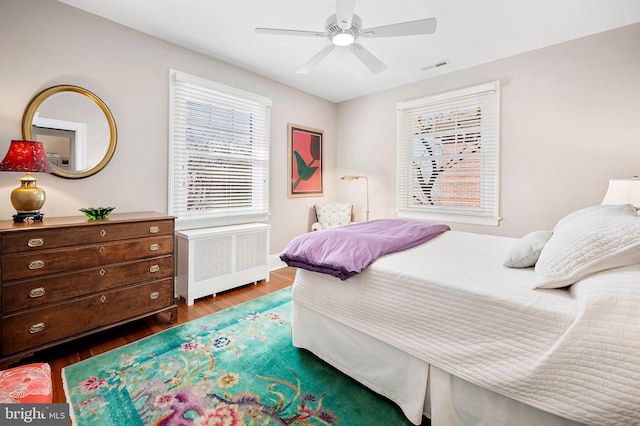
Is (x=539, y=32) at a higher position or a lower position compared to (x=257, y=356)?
higher

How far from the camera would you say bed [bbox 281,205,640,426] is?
95cm

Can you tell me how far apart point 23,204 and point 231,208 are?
190cm

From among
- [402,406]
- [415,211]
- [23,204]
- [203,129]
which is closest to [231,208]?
[203,129]

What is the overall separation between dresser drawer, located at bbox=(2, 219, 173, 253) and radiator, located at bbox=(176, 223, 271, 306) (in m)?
0.54

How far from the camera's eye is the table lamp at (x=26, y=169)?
6.25 feet

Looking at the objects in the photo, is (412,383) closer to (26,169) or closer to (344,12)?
(344,12)

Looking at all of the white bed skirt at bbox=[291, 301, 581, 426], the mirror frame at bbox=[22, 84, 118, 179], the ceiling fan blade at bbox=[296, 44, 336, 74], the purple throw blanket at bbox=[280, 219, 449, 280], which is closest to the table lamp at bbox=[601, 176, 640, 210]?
the purple throw blanket at bbox=[280, 219, 449, 280]

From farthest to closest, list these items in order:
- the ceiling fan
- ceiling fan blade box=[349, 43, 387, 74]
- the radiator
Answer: the radiator → ceiling fan blade box=[349, 43, 387, 74] → the ceiling fan

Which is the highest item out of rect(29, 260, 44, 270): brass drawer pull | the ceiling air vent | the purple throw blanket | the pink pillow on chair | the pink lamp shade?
the ceiling air vent

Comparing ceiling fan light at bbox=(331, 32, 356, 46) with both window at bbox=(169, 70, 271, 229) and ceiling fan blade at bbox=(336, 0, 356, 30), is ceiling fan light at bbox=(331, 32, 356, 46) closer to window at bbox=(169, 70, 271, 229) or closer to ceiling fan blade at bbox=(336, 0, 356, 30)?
ceiling fan blade at bbox=(336, 0, 356, 30)

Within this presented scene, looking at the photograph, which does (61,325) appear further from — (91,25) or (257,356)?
(91,25)

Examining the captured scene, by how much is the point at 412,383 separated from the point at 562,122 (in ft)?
10.4

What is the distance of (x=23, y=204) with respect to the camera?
6.44 feet

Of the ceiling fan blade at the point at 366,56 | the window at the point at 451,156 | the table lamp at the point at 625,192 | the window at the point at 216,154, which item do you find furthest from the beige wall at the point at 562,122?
the window at the point at 216,154
